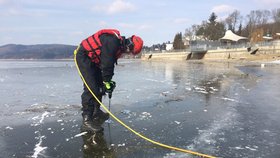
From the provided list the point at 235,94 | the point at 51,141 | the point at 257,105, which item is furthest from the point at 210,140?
the point at 235,94

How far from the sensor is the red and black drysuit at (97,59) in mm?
4977

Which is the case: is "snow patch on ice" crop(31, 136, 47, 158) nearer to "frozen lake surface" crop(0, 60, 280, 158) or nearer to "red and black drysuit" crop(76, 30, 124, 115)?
"frozen lake surface" crop(0, 60, 280, 158)

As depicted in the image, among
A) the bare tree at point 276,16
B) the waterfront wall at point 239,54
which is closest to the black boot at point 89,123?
the waterfront wall at point 239,54

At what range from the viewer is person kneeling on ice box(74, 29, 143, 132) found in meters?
4.98

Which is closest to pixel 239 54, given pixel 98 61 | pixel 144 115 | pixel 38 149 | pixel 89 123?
pixel 144 115

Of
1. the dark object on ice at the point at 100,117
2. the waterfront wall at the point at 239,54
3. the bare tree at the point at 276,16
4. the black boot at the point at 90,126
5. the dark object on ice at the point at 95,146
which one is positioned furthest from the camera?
the bare tree at the point at 276,16

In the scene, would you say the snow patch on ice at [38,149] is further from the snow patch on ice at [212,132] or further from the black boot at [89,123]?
the snow patch on ice at [212,132]

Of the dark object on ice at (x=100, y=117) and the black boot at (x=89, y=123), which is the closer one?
the black boot at (x=89, y=123)

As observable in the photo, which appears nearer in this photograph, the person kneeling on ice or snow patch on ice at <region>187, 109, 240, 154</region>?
snow patch on ice at <region>187, 109, 240, 154</region>

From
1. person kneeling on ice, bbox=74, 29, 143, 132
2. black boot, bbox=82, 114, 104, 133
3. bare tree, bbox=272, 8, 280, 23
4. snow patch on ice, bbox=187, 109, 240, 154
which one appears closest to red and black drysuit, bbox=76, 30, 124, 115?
person kneeling on ice, bbox=74, 29, 143, 132

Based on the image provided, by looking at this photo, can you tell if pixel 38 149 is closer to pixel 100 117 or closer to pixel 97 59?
pixel 100 117

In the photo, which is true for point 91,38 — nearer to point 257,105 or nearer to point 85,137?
point 85,137

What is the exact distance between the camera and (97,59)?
5492 millimetres

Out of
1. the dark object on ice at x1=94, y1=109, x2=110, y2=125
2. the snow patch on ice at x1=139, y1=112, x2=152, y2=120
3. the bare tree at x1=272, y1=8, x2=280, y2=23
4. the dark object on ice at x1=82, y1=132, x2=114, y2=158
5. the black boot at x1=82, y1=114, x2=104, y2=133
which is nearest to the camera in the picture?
the dark object on ice at x1=82, y1=132, x2=114, y2=158
